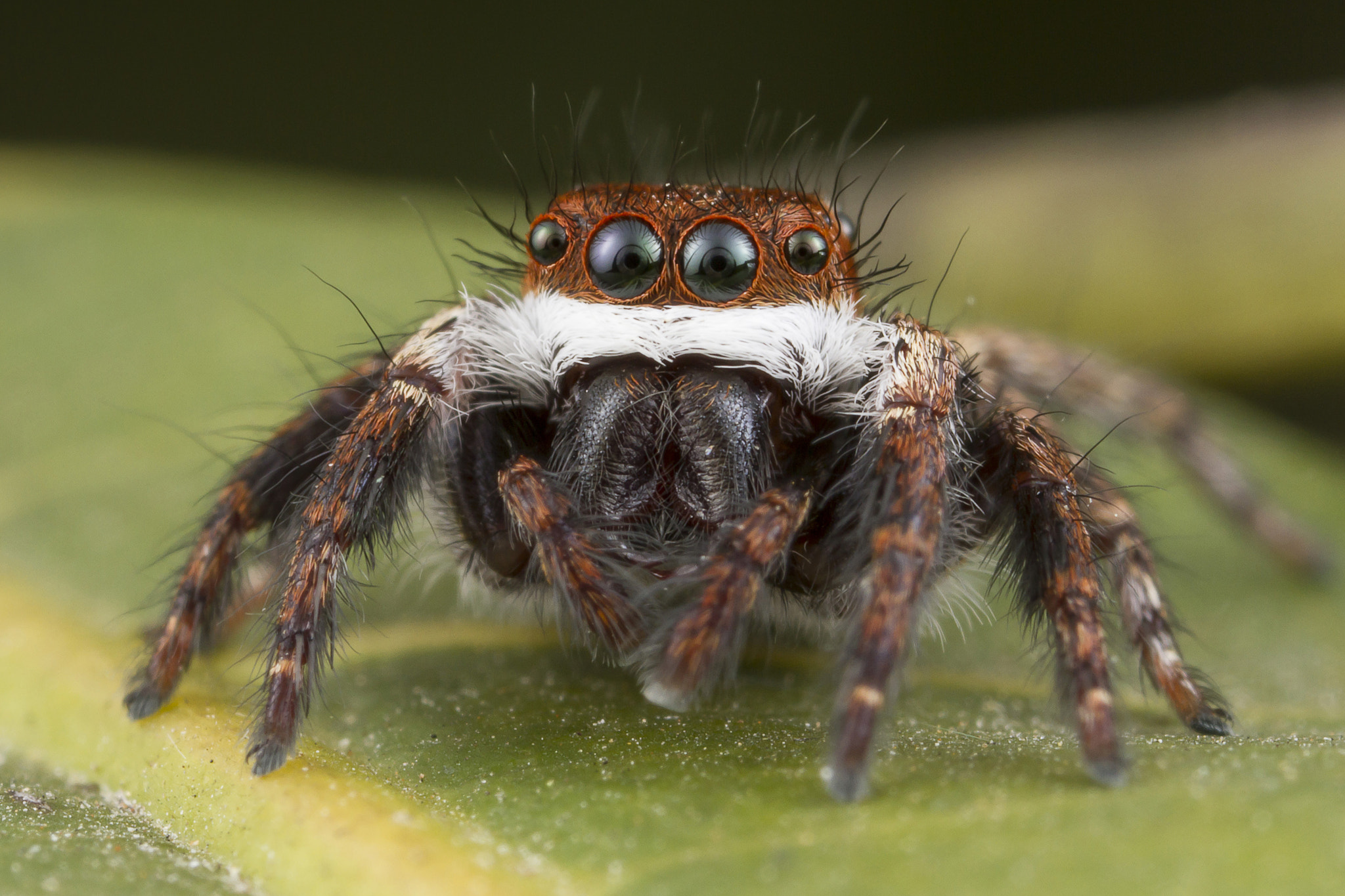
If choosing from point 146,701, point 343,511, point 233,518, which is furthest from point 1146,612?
point 146,701

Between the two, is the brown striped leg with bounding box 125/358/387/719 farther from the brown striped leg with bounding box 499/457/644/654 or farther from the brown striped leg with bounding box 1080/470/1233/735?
the brown striped leg with bounding box 1080/470/1233/735

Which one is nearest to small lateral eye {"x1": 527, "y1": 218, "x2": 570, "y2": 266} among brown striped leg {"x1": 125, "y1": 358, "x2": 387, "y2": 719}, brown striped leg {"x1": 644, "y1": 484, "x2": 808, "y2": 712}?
brown striped leg {"x1": 125, "y1": 358, "x2": 387, "y2": 719}

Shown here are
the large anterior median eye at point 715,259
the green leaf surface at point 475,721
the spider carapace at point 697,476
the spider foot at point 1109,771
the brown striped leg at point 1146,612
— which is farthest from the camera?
the brown striped leg at point 1146,612

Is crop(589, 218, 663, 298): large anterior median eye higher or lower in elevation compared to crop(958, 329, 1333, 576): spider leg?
higher

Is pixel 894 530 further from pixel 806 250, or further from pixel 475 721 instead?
pixel 475 721

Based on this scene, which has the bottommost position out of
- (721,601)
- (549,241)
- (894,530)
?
(721,601)

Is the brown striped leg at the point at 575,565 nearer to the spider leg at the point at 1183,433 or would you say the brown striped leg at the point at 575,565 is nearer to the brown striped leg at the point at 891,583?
the brown striped leg at the point at 891,583

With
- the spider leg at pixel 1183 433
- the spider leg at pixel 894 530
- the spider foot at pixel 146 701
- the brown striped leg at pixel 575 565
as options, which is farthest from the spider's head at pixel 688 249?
the spider leg at pixel 1183 433
